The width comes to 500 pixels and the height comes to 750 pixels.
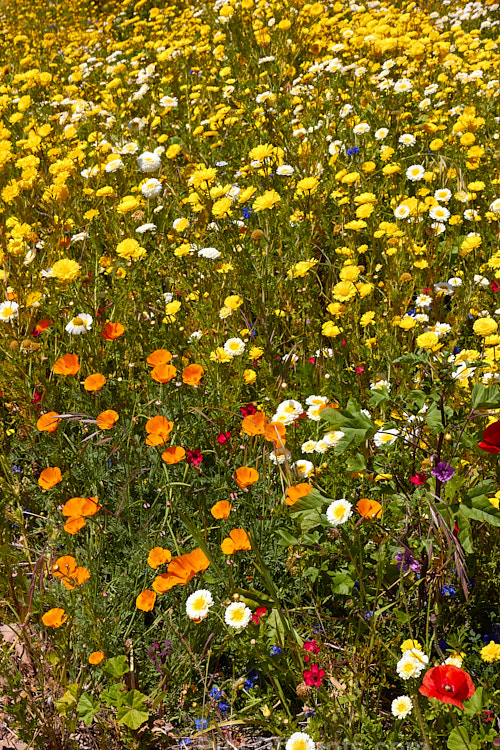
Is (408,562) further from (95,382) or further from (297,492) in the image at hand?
(95,382)

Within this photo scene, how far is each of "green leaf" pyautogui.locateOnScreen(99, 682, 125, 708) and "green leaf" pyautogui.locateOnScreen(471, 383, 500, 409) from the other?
1.08 meters

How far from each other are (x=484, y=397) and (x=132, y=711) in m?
1.10

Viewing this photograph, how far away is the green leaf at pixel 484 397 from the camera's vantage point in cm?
125

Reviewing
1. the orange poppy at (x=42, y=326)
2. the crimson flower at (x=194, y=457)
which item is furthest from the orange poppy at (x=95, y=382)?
the orange poppy at (x=42, y=326)

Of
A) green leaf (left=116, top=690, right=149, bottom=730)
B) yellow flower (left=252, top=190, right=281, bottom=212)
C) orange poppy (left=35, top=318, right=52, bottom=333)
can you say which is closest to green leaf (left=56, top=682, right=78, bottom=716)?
green leaf (left=116, top=690, right=149, bottom=730)

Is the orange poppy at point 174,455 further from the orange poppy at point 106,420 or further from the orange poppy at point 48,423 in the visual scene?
the orange poppy at point 48,423

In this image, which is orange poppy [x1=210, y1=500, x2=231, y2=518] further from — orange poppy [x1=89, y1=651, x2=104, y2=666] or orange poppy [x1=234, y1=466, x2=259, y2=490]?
orange poppy [x1=89, y1=651, x2=104, y2=666]

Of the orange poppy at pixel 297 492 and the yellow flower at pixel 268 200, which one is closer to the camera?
the orange poppy at pixel 297 492

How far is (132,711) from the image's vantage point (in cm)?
143

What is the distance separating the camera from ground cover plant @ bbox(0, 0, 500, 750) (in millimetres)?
1444

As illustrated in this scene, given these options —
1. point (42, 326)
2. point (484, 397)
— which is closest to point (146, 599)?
point (484, 397)

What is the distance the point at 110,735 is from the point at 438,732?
32.5 inches

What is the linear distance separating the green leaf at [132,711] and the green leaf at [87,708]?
0.20 ft

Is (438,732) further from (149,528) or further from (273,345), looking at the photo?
(273,345)
